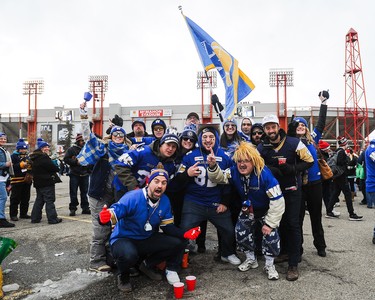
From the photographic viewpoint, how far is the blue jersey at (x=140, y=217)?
3.10 meters

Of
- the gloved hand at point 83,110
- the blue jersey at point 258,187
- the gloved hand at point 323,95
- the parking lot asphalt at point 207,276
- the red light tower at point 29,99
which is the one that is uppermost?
the red light tower at point 29,99

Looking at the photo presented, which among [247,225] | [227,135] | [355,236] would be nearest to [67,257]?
[247,225]

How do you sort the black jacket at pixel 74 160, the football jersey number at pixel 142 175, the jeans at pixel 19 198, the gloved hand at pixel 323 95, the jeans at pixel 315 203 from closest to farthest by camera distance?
the football jersey number at pixel 142 175
the jeans at pixel 315 203
the gloved hand at pixel 323 95
the jeans at pixel 19 198
the black jacket at pixel 74 160

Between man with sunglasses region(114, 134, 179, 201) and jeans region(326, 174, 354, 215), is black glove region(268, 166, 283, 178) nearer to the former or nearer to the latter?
man with sunglasses region(114, 134, 179, 201)

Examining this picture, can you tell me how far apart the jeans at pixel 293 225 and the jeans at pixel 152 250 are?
1.33 metres

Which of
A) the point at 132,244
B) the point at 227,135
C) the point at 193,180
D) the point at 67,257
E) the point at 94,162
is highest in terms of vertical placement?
the point at 227,135

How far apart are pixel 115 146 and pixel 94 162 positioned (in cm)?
36

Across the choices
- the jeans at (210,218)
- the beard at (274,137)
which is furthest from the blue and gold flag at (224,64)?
the jeans at (210,218)

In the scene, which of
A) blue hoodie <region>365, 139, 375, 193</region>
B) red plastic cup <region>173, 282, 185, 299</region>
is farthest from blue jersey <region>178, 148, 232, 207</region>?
blue hoodie <region>365, 139, 375, 193</region>

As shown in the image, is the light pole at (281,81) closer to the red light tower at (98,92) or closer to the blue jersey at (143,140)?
the red light tower at (98,92)

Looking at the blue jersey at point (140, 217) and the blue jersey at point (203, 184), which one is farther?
the blue jersey at point (203, 184)

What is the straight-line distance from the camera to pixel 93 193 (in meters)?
3.80

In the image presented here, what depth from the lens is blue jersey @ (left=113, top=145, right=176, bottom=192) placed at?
3539 millimetres

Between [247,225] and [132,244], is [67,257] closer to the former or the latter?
[132,244]
